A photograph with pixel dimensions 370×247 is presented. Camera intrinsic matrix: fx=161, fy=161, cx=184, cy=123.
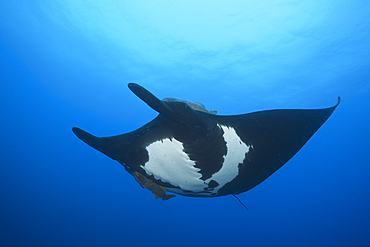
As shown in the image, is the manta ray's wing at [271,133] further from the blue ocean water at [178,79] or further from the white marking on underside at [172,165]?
the blue ocean water at [178,79]

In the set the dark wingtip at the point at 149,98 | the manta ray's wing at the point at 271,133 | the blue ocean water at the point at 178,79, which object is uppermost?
the blue ocean water at the point at 178,79

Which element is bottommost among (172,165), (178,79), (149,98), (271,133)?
(172,165)

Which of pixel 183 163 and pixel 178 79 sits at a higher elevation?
pixel 178 79

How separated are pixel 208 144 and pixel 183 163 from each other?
0.33 meters

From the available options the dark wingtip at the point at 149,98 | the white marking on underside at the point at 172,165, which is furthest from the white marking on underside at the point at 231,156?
the dark wingtip at the point at 149,98

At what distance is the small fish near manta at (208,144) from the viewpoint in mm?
1627

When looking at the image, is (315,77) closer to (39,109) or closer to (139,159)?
(139,159)

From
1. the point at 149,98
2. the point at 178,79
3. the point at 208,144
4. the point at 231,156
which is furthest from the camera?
the point at 178,79

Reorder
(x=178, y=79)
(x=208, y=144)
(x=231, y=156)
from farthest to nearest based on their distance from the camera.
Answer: (x=178, y=79), (x=231, y=156), (x=208, y=144)

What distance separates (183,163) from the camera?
170 cm

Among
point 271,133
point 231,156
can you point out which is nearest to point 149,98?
point 231,156

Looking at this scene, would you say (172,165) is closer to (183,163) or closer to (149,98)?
(183,163)

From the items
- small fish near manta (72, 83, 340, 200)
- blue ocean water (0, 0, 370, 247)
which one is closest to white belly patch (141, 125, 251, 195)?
small fish near manta (72, 83, 340, 200)

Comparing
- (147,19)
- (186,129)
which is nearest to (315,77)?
(147,19)
